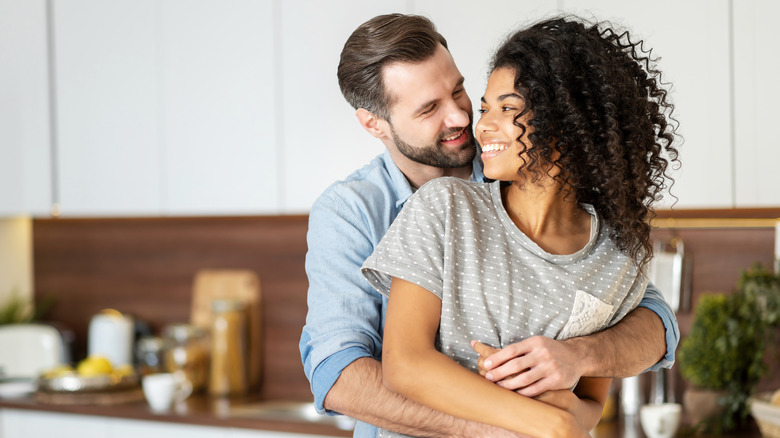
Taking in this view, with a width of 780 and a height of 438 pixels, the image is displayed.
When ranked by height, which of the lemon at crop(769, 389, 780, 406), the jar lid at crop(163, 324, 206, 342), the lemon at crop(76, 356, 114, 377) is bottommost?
the lemon at crop(76, 356, 114, 377)

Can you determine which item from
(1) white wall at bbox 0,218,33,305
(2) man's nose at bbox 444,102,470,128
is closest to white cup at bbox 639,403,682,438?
(2) man's nose at bbox 444,102,470,128

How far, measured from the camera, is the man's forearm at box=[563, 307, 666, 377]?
1238 millimetres

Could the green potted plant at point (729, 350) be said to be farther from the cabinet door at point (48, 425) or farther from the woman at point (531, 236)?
the cabinet door at point (48, 425)

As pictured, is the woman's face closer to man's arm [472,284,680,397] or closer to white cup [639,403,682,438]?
man's arm [472,284,680,397]

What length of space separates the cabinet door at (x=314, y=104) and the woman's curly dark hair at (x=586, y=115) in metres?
1.50

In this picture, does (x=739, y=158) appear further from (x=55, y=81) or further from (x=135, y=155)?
(x=55, y=81)

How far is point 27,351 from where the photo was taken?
3.57 m

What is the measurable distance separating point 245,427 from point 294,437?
0.62 feet

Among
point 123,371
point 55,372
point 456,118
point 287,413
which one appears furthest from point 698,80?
point 55,372

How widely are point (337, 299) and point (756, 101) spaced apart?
146 centimetres

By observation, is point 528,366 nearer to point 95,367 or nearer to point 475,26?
point 475,26

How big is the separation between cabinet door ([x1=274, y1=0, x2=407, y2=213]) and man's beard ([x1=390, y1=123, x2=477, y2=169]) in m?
1.20

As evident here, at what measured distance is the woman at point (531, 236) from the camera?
3.80ft

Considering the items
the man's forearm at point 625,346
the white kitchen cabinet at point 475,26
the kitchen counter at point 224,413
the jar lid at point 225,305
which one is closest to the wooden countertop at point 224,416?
the kitchen counter at point 224,413
